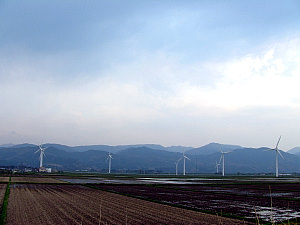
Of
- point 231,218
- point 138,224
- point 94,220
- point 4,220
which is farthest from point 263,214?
point 4,220

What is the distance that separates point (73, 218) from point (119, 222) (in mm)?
3429

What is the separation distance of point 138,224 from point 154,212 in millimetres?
5754

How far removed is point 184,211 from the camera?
25.9 m

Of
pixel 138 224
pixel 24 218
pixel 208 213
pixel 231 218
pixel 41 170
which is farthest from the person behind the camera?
pixel 41 170

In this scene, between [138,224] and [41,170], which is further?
[41,170]

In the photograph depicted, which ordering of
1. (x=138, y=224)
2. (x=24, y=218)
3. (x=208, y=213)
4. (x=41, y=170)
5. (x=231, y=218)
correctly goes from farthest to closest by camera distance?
(x=41, y=170) < (x=208, y=213) < (x=231, y=218) < (x=24, y=218) < (x=138, y=224)

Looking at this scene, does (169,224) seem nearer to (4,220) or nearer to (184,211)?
(184,211)

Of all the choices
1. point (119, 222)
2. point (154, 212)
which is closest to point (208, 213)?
point (154, 212)

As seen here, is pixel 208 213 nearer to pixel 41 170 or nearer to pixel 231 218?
pixel 231 218

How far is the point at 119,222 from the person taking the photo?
19844 millimetres

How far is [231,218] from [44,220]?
40.3ft

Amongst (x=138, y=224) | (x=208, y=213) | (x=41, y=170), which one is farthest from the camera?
(x=41, y=170)

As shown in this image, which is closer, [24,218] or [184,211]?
[24,218]

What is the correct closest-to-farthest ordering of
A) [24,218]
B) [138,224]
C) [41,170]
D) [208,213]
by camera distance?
[138,224] < [24,218] < [208,213] < [41,170]
